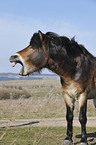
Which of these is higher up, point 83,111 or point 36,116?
point 83,111

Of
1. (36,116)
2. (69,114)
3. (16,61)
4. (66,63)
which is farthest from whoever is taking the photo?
(36,116)

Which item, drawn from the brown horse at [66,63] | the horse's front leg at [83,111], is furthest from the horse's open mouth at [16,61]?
the horse's front leg at [83,111]

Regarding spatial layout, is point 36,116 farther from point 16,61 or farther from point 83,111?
point 16,61

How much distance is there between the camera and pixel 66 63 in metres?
4.58

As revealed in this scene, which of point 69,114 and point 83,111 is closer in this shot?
point 83,111

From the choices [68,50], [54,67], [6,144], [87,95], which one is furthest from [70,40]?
[6,144]

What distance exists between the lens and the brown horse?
431 cm

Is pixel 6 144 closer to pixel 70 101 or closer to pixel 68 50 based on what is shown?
pixel 70 101

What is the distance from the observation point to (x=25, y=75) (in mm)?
4266

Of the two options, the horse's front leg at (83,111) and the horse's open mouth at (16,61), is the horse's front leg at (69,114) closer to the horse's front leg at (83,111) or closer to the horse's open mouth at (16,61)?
the horse's front leg at (83,111)

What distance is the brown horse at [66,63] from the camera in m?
4.31

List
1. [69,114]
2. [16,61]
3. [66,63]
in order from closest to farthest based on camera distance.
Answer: [16,61] → [66,63] → [69,114]

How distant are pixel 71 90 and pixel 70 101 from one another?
1.01 feet

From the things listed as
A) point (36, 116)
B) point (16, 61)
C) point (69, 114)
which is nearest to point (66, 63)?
point (16, 61)
